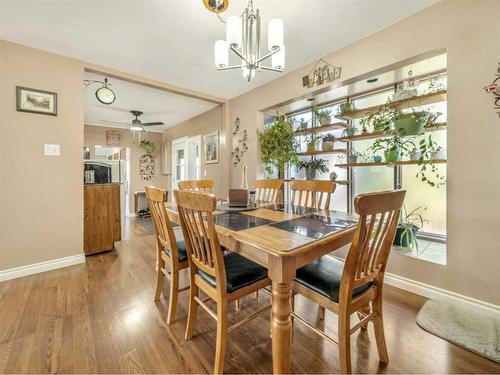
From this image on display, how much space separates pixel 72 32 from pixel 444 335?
4017 millimetres

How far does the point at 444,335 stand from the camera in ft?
4.86

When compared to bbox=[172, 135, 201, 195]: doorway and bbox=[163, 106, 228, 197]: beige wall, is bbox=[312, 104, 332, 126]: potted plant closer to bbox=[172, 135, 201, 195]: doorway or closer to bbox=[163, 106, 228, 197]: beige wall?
bbox=[163, 106, 228, 197]: beige wall

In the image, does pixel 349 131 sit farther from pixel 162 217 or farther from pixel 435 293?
pixel 162 217

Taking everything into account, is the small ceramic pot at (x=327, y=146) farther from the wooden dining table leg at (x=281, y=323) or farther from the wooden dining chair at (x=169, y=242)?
the wooden dining table leg at (x=281, y=323)

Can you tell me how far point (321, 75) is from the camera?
267cm

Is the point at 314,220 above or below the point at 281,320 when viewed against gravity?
above

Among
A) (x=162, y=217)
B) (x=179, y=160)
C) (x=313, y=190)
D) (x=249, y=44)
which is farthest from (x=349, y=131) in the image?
(x=179, y=160)

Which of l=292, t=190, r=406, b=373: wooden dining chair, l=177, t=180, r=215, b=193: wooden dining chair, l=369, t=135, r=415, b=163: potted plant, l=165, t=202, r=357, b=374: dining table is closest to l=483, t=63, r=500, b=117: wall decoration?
l=369, t=135, r=415, b=163: potted plant

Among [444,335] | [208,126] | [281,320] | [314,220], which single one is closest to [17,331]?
[281,320]

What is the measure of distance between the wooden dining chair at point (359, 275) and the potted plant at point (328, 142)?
2.00 m

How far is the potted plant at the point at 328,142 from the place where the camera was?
3031 mm

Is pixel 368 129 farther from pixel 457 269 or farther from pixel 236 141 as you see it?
pixel 236 141

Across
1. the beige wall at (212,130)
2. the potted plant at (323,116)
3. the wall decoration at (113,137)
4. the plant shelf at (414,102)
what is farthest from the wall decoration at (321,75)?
the wall decoration at (113,137)

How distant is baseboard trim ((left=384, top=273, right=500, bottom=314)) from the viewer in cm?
167
